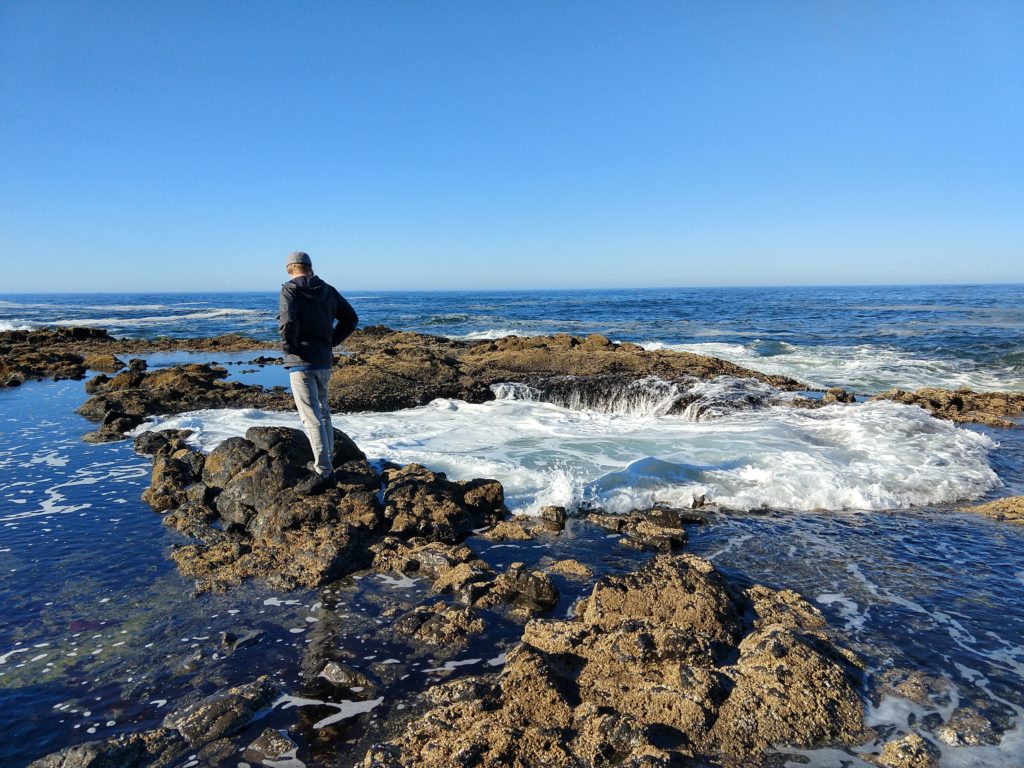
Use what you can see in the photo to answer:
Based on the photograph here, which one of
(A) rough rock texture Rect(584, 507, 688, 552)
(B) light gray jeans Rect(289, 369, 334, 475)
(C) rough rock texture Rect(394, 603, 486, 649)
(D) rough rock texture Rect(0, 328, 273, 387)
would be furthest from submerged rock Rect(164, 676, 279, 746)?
(D) rough rock texture Rect(0, 328, 273, 387)

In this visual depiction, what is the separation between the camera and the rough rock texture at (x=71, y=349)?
62.7 ft

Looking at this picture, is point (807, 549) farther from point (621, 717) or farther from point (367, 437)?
point (367, 437)

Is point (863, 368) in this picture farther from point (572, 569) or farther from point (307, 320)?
point (307, 320)

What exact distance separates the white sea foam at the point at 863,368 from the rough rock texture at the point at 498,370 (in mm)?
4165

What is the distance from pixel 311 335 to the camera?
6270 millimetres

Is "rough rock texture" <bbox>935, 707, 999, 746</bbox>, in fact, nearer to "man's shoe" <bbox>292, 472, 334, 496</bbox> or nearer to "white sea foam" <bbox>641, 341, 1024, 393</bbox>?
"man's shoe" <bbox>292, 472, 334, 496</bbox>

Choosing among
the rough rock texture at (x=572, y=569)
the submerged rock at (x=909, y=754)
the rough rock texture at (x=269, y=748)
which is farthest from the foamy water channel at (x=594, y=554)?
the rough rock texture at (x=572, y=569)

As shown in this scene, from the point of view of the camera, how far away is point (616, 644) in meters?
3.97

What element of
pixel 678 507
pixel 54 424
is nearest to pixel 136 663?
pixel 678 507

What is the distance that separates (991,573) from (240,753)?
6.28m

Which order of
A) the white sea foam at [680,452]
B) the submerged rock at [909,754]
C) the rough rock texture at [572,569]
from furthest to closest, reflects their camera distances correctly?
the white sea foam at [680,452], the rough rock texture at [572,569], the submerged rock at [909,754]

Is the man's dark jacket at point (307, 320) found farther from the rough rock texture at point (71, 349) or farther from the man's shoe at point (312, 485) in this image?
the rough rock texture at point (71, 349)

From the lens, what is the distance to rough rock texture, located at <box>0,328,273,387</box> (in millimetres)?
19125

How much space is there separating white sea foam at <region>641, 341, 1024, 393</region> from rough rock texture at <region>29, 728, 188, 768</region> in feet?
59.3
